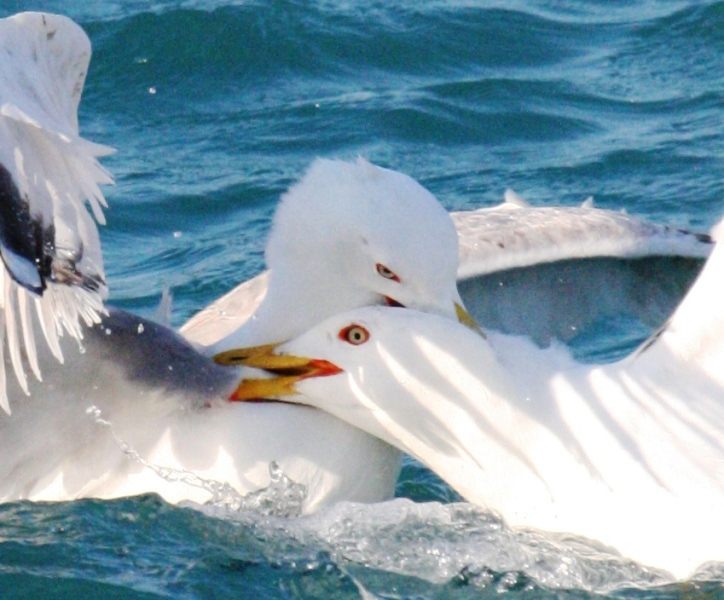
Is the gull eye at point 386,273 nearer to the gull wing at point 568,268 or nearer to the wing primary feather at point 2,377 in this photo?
the gull wing at point 568,268

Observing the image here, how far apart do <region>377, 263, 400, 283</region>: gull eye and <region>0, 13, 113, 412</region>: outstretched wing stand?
139 cm

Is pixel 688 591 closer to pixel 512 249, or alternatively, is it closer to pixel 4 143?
pixel 512 249

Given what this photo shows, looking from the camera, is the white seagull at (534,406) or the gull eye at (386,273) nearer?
the white seagull at (534,406)

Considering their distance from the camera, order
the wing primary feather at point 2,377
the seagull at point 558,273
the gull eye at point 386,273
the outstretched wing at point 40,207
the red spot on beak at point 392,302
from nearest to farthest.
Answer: the outstretched wing at point 40,207
the wing primary feather at point 2,377
the gull eye at point 386,273
the red spot on beak at point 392,302
the seagull at point 558,273

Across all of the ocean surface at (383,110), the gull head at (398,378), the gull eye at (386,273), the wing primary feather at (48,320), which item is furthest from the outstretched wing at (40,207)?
the ocean surface at (383,110)

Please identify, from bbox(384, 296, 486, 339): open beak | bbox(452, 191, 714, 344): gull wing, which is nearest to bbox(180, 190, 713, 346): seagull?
bbox(452, 191, 714, 344): gull wing

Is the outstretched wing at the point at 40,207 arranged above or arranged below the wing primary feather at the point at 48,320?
above

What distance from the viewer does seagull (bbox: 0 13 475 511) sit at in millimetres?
4441

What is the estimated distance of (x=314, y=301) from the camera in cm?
605

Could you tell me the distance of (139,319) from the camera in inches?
213

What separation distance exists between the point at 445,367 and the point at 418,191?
0.80m

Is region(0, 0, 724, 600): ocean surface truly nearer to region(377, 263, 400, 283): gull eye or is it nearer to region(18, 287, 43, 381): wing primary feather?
region(377, 263, 400, 283): gull eye

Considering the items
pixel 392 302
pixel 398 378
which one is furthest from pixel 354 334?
pixel 392 302

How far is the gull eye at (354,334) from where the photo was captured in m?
5.38
